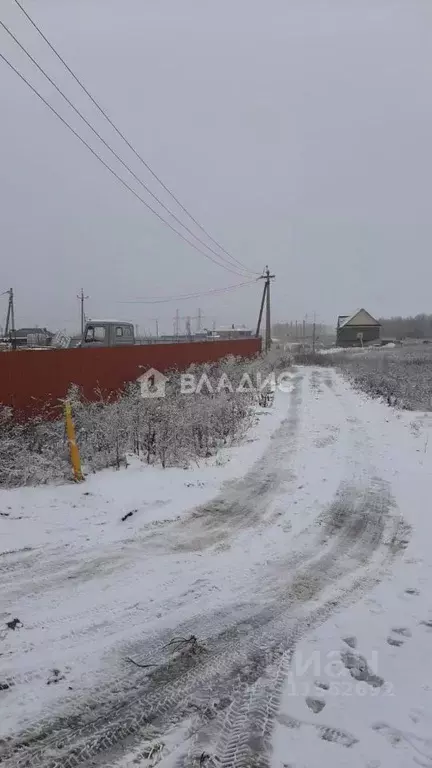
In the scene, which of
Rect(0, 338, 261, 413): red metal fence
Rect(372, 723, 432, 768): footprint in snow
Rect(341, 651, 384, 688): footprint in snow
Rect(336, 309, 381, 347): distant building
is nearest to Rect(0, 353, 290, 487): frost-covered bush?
Rect(0, 338, 261, 413): red metal fence

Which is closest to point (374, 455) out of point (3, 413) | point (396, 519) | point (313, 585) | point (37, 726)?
point (396, 519)

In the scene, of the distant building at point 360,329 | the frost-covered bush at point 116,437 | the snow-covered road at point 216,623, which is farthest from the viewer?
the distant building at point 360,329

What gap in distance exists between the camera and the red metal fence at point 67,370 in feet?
25.6

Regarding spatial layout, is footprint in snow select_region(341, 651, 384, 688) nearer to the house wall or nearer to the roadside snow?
the roadside snow

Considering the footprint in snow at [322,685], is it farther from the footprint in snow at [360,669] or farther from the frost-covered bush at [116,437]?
the frost-covered bush at [116,437]

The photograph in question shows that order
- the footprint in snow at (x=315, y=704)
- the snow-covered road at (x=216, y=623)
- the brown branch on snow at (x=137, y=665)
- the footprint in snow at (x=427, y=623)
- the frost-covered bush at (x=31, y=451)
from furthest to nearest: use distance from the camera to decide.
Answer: the frost-covered bush at (x=31, y=451)
the footprint in snow at (x=427, y=623)
the brown branch on snow at (x=137, y=665)
the footprint in snow at (x=315, y=704)
the snow-covered road at (x=216, y=623)

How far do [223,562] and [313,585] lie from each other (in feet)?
2.59

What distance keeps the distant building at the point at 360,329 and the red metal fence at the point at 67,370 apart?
191ft

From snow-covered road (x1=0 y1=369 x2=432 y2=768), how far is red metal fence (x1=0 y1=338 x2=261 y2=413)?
283 centimetres

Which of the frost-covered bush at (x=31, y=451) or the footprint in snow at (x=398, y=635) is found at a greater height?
the frost-covered bush at (x=31, y=451)

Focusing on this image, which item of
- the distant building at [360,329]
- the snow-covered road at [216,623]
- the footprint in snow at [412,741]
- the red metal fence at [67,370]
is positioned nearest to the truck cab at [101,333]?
the red metal fence at [67,370]

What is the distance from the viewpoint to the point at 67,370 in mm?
9422

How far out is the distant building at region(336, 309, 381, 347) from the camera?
6931 cm

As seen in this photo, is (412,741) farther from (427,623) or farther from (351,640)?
(427,623)
